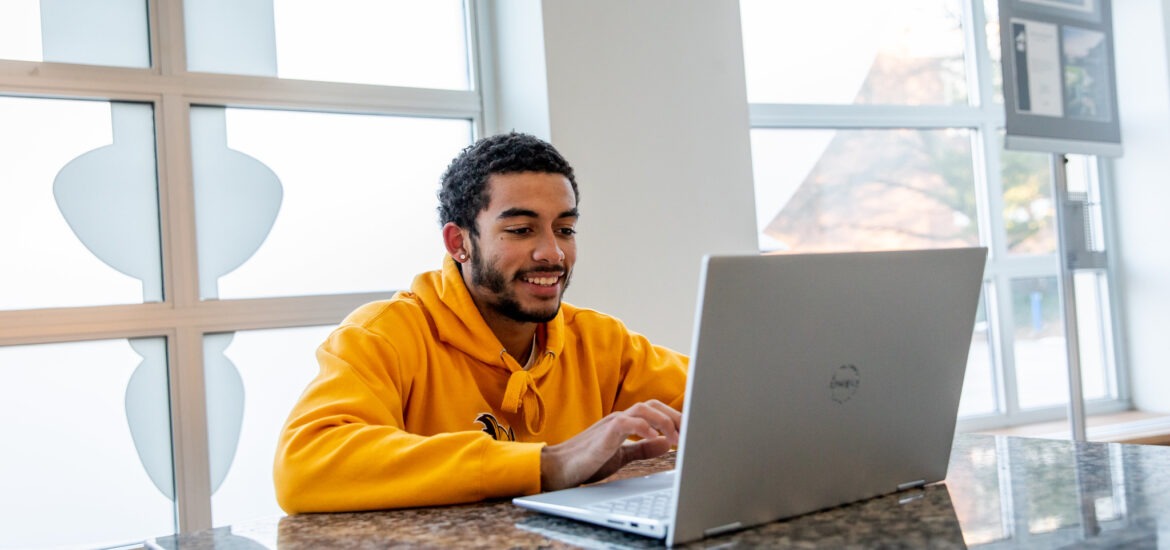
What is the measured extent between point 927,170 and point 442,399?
110 inches

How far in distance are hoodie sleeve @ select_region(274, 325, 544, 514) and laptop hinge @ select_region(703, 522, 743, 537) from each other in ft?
1.02

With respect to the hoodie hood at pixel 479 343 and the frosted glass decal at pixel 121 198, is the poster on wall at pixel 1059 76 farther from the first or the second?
the frosted glass decal at pixel 121 198

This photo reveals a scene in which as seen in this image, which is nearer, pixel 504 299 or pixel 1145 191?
pixel 504 299

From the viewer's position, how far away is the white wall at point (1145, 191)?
389cm

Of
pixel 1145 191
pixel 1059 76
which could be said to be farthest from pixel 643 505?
A: pixel 1145 191

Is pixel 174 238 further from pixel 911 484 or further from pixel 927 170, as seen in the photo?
pixel 927 170

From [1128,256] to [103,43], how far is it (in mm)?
3733

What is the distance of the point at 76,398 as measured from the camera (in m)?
2.50

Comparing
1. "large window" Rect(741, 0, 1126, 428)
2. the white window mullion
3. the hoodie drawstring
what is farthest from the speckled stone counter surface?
"large window" Rect(741, 0, 1126, 428)

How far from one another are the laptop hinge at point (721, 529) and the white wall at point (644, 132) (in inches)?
74.5

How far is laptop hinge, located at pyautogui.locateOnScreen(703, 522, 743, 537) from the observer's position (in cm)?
93

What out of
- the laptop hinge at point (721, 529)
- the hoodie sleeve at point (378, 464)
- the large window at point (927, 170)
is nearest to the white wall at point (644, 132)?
the large window at point (927, 170)

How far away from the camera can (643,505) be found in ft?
3.35

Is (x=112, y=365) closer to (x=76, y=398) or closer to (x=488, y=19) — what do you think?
(x=76, y=398)
